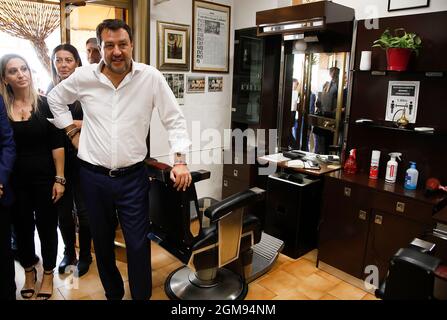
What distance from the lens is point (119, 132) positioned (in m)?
1.88

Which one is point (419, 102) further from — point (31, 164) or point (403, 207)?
point (31, 164)

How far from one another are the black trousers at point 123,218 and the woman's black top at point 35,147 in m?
0.30

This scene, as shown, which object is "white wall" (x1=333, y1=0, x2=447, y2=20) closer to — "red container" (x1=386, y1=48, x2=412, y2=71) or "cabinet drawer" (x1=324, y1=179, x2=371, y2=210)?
"red container" (x1=386, y1=48, x2=412, y2=71)

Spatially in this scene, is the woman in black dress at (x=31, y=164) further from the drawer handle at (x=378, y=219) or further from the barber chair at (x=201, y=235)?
the drawer handle at (x=378, y=219)

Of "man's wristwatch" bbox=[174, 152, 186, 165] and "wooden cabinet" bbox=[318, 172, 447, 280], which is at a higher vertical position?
"man's wristwatch" bbox=[174, 152, 186, 165]

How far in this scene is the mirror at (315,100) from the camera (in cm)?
297

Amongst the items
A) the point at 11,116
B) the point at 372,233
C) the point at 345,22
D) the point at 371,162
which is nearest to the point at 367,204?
the point at 372,233

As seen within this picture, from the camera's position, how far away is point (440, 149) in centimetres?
240

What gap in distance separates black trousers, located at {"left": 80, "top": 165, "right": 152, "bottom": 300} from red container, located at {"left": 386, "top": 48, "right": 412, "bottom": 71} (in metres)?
1.74

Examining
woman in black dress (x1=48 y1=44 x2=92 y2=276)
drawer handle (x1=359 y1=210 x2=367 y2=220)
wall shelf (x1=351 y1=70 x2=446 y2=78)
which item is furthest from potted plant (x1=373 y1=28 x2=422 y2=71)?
woman in black dress (x1=48 y1=44 x2=92 y2=276)

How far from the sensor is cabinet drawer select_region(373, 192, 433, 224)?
7.11ft

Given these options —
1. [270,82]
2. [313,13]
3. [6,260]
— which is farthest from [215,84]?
[6,260]

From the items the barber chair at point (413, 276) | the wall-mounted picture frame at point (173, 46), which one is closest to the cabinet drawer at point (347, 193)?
the barber chair at point (413, 276)

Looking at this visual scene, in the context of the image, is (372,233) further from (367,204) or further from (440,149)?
(440,149)
